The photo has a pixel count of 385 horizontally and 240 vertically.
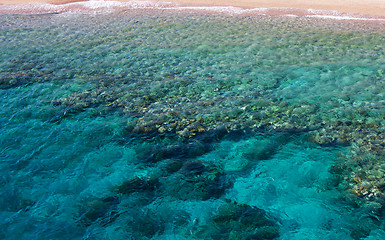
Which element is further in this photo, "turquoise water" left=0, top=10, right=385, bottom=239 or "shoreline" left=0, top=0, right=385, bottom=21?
"shoreline" left=0, top=0, right=385, bottom=21

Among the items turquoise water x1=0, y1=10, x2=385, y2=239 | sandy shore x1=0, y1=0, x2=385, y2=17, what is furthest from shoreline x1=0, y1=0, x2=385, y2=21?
turquoise water x1=0, y1=10, x2=385, y2=239

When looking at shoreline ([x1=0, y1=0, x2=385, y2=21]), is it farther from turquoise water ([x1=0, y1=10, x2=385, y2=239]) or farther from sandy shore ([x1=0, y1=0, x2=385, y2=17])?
turquoise water ([x1=0, y1=10, x2=385, y2=239])

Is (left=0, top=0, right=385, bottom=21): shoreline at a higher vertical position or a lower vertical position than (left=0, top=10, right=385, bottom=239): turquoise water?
higher

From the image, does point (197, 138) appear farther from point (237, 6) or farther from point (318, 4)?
point (318, 4)

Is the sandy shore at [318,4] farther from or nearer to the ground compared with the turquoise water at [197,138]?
farther from the ground

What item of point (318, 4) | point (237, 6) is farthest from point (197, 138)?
point (318, 4)

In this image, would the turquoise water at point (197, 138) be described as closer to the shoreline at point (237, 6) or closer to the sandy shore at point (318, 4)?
the shoreline at point (237, 6)

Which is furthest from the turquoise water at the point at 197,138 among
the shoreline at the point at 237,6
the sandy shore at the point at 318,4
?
the sandy shore at the point at 318,4
